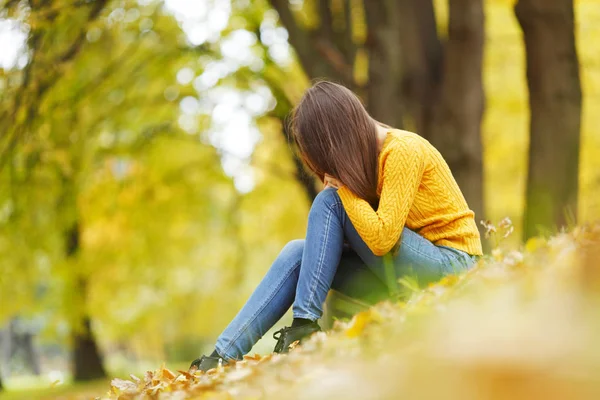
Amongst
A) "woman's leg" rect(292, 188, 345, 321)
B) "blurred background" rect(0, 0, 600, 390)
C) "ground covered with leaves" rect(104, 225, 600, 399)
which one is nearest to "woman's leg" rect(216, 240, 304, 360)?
"woman's leg" rect(292, 188, 345, 321)

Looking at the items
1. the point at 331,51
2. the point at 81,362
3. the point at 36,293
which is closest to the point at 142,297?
the point at 81,362

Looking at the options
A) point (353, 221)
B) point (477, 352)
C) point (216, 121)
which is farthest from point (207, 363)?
point (216, 121)

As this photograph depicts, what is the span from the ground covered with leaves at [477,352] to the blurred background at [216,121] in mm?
2876

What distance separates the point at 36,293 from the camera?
12.6 m

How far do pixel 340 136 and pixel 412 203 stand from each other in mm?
434

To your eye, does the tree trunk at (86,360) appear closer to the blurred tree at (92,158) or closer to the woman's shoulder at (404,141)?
the blurred tree at (92,158)

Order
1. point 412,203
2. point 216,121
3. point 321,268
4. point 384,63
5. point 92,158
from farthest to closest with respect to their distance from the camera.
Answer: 1. point 216,121
2. point 92,158
3. point 384,63
4. point 412,203
5. point 321,268

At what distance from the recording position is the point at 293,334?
2988 millimetres

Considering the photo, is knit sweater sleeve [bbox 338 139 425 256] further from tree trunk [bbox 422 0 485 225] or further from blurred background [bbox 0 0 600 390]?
tree trunk [bbox 422 0 485 225]

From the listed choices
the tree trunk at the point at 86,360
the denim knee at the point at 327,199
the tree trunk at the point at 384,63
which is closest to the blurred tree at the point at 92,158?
the tree trunk at the point at 86,360

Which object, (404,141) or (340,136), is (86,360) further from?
(404,141)

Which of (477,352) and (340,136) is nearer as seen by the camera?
(477,352)

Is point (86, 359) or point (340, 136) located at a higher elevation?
point (340, 136)

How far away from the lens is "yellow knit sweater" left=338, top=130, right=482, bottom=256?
9.93ft
